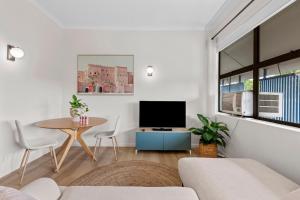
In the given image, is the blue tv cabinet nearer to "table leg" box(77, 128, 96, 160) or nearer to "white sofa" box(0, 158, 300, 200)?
"table leg" box(77, 128, 96, 160)

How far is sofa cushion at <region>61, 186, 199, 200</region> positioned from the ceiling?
292 cm

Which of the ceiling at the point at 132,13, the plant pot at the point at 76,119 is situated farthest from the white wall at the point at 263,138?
the plant pot at the point at 76,119

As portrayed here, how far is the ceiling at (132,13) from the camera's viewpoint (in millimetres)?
3344

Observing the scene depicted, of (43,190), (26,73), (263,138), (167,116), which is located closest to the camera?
(43,190)

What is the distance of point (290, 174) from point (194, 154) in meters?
2.06

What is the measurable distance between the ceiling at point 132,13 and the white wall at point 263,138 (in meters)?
0.68

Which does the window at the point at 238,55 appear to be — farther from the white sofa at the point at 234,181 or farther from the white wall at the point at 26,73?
the white wall at the point at 26,73

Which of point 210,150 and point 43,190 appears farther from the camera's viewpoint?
point 210,150

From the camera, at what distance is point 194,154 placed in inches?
154

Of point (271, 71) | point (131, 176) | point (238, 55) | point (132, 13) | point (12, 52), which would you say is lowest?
A: point (131, 176)

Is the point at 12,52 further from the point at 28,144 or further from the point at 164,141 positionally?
the point at 164,141

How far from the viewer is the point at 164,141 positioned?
155 inches

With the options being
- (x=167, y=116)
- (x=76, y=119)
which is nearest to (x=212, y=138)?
(x=167, y=116)

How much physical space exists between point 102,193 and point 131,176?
1.44 metres
